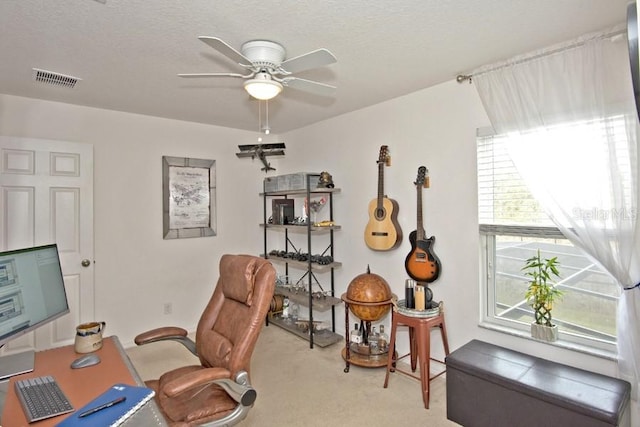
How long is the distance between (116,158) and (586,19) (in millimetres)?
3987

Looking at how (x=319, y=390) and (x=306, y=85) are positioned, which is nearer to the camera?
(x=306, y=85)

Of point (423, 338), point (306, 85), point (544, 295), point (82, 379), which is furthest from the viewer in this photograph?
point (423, 338)

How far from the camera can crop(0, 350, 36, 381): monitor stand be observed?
1454 mm

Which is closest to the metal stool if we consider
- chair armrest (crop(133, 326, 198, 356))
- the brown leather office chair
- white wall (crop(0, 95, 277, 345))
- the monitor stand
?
the brown leather office chair

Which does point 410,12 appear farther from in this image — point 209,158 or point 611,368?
point 209,158

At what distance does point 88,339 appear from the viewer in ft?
5.52

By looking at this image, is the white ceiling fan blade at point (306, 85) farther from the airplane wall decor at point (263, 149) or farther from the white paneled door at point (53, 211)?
the white paneled door at point (53, 211)

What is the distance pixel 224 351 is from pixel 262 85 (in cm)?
150

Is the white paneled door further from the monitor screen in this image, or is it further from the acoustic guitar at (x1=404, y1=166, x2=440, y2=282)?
the acoustic guitar at (x1=404, y1=166, x2=440, y2=282)

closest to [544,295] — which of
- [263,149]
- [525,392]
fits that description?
[525,392]

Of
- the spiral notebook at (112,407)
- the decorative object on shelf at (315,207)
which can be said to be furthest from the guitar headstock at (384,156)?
the spiral notebook at (112,407)

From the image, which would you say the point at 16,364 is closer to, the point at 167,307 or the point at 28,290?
the point at 28,290

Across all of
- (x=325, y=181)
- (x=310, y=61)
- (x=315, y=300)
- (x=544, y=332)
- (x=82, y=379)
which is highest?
(x=310, y=61)

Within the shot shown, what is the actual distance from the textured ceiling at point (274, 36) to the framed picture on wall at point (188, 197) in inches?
43.9
